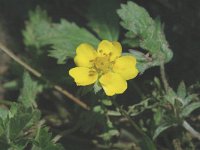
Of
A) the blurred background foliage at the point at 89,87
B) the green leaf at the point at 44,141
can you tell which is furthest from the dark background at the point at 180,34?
the green leaf at the point at 44,141

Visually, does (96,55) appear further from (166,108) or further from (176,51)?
(176,51)

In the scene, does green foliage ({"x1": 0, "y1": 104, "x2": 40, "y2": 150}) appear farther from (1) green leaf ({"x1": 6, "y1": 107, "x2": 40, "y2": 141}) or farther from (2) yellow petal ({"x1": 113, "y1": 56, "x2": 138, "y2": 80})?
(2) yellow petal ({"x1": 113, "y1": 56, "x2": 138, "y2": 80})

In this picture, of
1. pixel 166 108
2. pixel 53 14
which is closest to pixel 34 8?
pixel 53 14

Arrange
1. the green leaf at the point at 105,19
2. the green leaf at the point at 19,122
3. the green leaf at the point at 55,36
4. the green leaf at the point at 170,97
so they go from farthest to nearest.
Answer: the green leaf at the point at 105,19, the green leaf at the point at 55,36, the green leaf at the point at 170,97, the green leaf at the point at 19,122

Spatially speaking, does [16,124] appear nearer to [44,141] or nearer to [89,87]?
[44,141]

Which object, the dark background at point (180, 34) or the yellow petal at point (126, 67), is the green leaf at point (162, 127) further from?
the dark background at point (180, 34)

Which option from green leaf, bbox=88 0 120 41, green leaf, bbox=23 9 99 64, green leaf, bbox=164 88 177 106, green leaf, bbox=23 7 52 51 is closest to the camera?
green leaf, bbox=164 88 177 106

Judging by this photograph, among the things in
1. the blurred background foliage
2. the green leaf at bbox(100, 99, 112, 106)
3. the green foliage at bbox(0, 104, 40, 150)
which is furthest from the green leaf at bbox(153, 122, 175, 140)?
the green foliage at bbox(0, 104, 40, 150)

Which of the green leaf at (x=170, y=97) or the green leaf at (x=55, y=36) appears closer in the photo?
the green leaf at (x=170, y=97)
